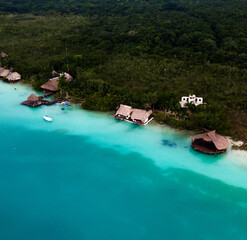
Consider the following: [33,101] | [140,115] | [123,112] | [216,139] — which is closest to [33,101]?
[33,101]

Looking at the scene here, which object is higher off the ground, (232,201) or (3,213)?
(232,201)

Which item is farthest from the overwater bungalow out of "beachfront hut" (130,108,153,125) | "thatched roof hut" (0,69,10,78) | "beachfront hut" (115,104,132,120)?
"beachfront hut" (130,108,153,125)

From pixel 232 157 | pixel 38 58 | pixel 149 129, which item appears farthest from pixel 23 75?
pixel 232 157

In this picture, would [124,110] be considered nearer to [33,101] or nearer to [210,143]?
[210,143]

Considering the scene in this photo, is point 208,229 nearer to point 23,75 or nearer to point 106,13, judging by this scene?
point 23,75

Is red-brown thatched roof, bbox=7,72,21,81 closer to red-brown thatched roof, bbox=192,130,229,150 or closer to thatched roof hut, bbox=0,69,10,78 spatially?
thatched roof hut, bbox=0,69,10,78

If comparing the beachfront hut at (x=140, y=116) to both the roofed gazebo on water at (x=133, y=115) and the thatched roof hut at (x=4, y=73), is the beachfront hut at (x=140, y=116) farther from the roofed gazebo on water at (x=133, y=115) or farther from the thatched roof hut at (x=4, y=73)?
the thatched roof hut at (x=4, y=73)
